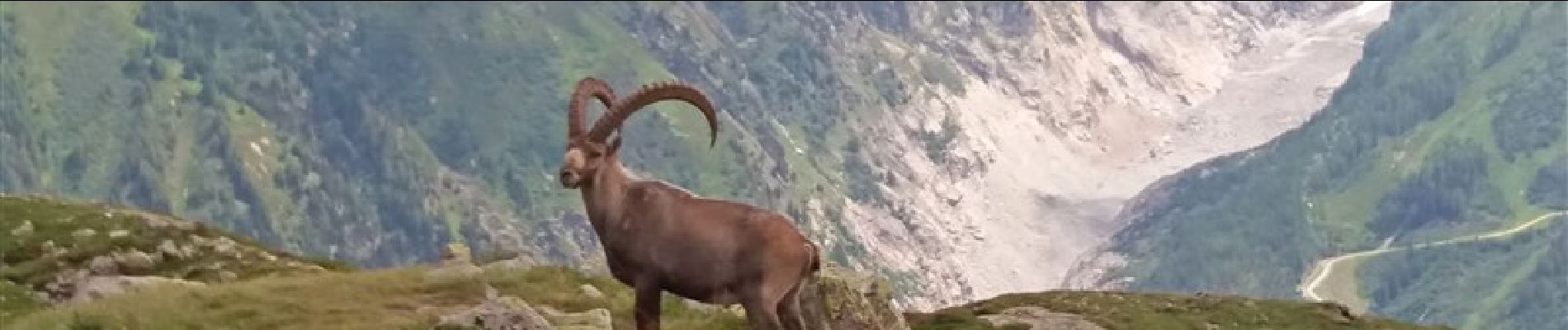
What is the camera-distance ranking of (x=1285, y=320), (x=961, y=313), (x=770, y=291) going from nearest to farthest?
(x=770, y=291)
(x=961, y=313)
(x=1285, y=320)

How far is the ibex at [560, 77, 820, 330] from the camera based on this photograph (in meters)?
28.8

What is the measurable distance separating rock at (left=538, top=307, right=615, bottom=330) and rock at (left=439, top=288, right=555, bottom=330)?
5.07ft

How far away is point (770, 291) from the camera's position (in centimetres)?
2870

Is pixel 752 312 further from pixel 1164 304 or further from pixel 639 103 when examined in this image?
pixel 1164 304

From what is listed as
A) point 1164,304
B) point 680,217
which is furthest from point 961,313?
point 680,217

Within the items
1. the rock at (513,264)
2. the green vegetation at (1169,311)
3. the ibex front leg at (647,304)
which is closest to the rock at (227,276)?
the rock at (513,264)

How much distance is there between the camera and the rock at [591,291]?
4575 centimetres

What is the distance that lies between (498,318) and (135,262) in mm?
33534

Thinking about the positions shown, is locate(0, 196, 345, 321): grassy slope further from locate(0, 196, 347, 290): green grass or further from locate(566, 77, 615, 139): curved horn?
locate(566, 77, 615, 139): curved horn

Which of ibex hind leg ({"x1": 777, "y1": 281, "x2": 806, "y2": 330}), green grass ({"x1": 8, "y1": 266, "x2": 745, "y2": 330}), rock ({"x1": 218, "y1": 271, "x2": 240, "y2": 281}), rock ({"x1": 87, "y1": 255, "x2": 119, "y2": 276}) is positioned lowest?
ibex hind leg ({"x1": 777, "y1": 281, "x2": 806, "y2": 330})

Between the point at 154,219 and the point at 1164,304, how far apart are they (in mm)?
45144

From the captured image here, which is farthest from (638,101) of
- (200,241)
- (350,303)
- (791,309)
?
(200,241)

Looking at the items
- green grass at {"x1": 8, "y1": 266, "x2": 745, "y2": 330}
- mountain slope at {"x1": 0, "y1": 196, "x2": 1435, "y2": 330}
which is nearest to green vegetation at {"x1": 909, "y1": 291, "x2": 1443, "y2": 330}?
mountain slope at {"x1": 0, "y1": 196, "x2": 1435, "y2": 330}

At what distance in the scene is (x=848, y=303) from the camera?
44.0 m
